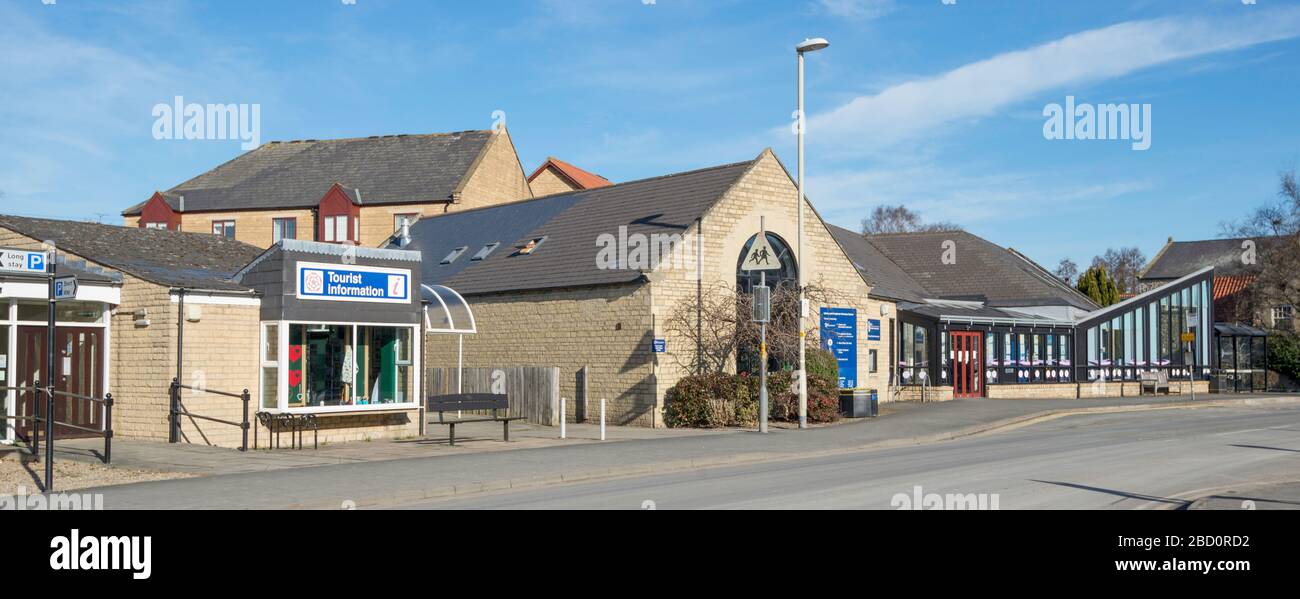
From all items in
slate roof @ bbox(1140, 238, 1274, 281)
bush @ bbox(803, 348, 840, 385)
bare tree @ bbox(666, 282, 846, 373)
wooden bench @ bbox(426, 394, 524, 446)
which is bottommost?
wooden bench @ bbox(426, 394, 524, 446)

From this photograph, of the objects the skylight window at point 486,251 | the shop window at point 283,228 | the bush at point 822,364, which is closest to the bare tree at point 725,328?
the bush at point 822,364

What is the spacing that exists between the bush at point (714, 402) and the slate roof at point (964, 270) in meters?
17.3

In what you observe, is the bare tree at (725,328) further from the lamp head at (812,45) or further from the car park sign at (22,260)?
the car park sign at (22,260)

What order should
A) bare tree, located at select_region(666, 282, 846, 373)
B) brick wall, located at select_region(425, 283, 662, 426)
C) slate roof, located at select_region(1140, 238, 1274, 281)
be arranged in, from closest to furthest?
brick wall, located at select_region(425, 283, 662, 426) → bare tree, located at select_region(666, 282, 846, 373) → slate roof, located at select_region(1140, 238, 1274, 281)

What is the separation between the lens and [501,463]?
16328 millimetres

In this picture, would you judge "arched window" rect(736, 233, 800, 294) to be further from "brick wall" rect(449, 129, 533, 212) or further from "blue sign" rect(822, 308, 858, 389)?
"brick wall" rect(449, 129, 533, 212)

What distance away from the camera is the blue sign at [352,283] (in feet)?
64.2

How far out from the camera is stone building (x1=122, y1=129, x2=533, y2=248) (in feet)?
155

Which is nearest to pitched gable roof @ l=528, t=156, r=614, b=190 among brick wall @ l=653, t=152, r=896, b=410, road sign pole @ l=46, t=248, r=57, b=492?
brick wall @ l=653, t=152, r=896, b=410

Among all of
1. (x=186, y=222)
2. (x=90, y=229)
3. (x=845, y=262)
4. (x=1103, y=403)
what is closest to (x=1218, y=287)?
(x=1103, y=403)

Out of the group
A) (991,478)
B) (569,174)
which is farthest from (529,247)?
(569,174)

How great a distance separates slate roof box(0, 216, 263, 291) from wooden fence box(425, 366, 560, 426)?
562 centimetres
